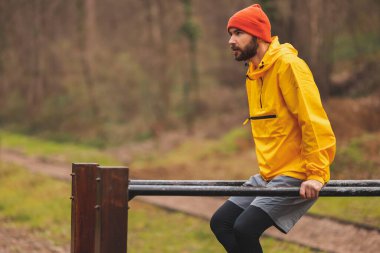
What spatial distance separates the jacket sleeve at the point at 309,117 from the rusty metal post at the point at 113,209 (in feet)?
3.51

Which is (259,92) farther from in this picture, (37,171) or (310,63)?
(310,63)

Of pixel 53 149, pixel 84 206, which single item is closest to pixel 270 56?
pixel 84 206

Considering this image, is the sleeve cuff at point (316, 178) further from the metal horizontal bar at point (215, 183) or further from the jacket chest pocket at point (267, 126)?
the jacket chest pocket at point (267, 126)

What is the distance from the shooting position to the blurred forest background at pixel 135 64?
2267cm

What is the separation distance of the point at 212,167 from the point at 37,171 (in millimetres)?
4456

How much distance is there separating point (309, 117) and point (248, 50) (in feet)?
2.16

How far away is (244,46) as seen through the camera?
3791 mm

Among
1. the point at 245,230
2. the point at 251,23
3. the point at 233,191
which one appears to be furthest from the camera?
the point at 251,23

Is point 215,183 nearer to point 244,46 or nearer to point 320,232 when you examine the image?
point 244,46

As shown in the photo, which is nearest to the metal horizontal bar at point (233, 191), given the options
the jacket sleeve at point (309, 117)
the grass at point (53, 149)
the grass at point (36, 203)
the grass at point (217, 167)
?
the jacket sleeve at point (309, 117)

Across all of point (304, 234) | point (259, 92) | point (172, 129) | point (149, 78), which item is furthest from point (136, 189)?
point (149, 78)

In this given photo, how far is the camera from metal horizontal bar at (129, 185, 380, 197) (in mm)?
3221

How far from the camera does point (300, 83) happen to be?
346cm

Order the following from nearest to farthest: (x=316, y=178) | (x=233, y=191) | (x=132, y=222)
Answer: (x=233, y=191), (x=316, y=178), (x=132, y=222)
